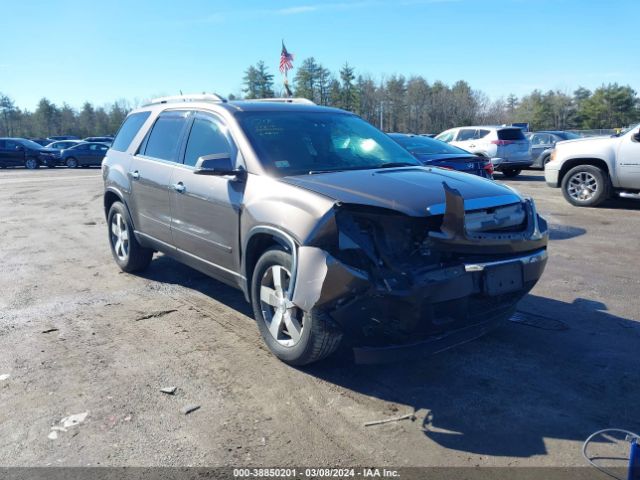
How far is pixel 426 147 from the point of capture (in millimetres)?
10484

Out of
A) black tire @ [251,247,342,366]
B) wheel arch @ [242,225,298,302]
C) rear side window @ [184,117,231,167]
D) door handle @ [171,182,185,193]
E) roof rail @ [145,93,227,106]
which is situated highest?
roof rail @ [145,93,227,106]

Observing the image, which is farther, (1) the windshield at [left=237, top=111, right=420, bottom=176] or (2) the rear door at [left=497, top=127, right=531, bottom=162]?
(2) the rear door at [left=497, top=127, right=531, bottom=162]

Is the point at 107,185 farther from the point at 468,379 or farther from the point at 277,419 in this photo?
the point at 468,379

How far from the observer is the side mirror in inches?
164

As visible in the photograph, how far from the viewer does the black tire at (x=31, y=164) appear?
30172mm

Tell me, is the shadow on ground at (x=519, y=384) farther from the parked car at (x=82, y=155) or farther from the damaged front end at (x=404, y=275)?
the parked car at (x=82, y=155)

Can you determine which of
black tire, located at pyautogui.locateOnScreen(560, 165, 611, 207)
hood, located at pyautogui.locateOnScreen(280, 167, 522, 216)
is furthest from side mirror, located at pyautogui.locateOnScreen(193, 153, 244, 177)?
black tire, located at pyautogui.locateOnScreen(560, 165, 611, 207)

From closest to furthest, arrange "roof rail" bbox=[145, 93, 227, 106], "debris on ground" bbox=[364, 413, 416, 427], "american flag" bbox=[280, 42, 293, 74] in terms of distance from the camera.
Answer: "debris on ground" bbox=[364, 413, 416, 427] < "roof rail" bbox=[145, 93, 227, 106] < "american flag" bbox=[280, 42, 293, 74]

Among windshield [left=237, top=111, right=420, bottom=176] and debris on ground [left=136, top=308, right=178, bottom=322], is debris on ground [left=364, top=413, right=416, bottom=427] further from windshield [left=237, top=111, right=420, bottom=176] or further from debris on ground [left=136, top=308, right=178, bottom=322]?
debris on ground [left=136, top=308, right=178, bottom=322]

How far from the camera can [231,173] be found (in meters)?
4.21

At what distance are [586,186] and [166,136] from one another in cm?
890

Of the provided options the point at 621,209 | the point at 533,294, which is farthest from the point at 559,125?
the point at 533,294

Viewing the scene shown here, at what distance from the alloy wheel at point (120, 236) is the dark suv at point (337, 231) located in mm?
1356

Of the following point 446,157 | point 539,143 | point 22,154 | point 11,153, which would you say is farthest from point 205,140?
point 11,153
